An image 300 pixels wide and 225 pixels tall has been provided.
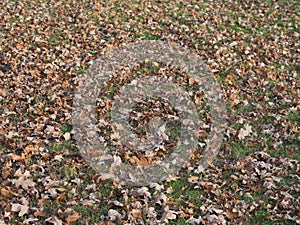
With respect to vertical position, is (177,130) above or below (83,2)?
below

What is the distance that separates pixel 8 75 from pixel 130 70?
6.49 feet

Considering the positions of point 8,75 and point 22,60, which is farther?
point 22,60

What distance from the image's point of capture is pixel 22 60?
7.26 metres

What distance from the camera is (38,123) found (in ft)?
18.6

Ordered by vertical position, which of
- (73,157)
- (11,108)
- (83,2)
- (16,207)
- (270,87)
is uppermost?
(83,2)

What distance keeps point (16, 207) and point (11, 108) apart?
6.56ft

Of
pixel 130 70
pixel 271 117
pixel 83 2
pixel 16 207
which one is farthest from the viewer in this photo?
pixel 83 2

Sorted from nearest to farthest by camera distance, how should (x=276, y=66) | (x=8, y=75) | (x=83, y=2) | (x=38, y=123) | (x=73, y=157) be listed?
(x=73, y=157) < (x=38, y=123) < (x=8, y=75) < (x=276, y=66) < (x=83, y=2)

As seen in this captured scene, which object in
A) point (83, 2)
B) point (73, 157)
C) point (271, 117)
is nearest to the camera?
point (73, 157)

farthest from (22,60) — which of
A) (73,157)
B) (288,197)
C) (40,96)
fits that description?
(288,197)

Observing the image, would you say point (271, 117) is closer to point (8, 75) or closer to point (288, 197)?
point (288, 197)

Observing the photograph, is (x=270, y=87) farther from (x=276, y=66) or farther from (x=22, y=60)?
(x=22, y=60)

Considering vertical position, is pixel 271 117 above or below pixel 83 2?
below

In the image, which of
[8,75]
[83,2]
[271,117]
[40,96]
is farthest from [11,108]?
[83,2]
